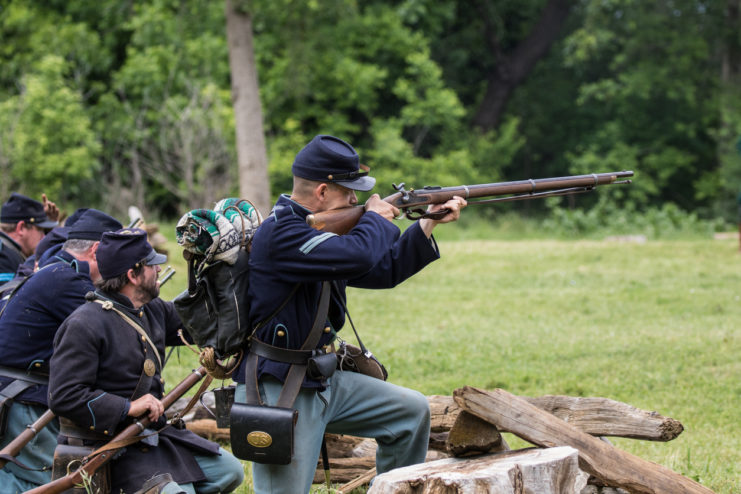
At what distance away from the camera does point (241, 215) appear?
4512 millimetres

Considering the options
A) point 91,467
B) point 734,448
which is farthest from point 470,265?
point 91,467

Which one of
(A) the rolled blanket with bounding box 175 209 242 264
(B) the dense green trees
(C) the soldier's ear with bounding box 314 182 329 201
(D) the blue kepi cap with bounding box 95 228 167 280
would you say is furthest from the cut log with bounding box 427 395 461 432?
(B) the dense green trees

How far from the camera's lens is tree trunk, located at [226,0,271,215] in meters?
19.0

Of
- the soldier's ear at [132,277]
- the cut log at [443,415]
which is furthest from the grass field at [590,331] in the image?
the cut log at [443,415]

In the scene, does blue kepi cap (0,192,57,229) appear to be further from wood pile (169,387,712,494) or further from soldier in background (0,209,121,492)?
wood pile (169,387,712,494)

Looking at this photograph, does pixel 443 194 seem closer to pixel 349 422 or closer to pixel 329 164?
pixel 329 164

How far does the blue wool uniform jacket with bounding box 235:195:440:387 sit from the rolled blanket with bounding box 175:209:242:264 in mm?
123

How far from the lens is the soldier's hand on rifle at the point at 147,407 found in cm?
485

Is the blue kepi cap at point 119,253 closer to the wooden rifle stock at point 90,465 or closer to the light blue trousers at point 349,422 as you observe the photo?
the wooden rifle stock at point 90,465

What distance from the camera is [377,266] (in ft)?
15.4

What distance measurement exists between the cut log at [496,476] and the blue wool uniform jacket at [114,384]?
4.73 ft

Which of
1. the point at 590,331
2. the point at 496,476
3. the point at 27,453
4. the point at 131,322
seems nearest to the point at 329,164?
the point at 131,322

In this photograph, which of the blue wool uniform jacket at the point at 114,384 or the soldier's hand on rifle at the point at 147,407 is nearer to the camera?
the blue wool uniform jacket at the point at 114,384

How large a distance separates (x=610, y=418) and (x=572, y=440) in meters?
0.43
